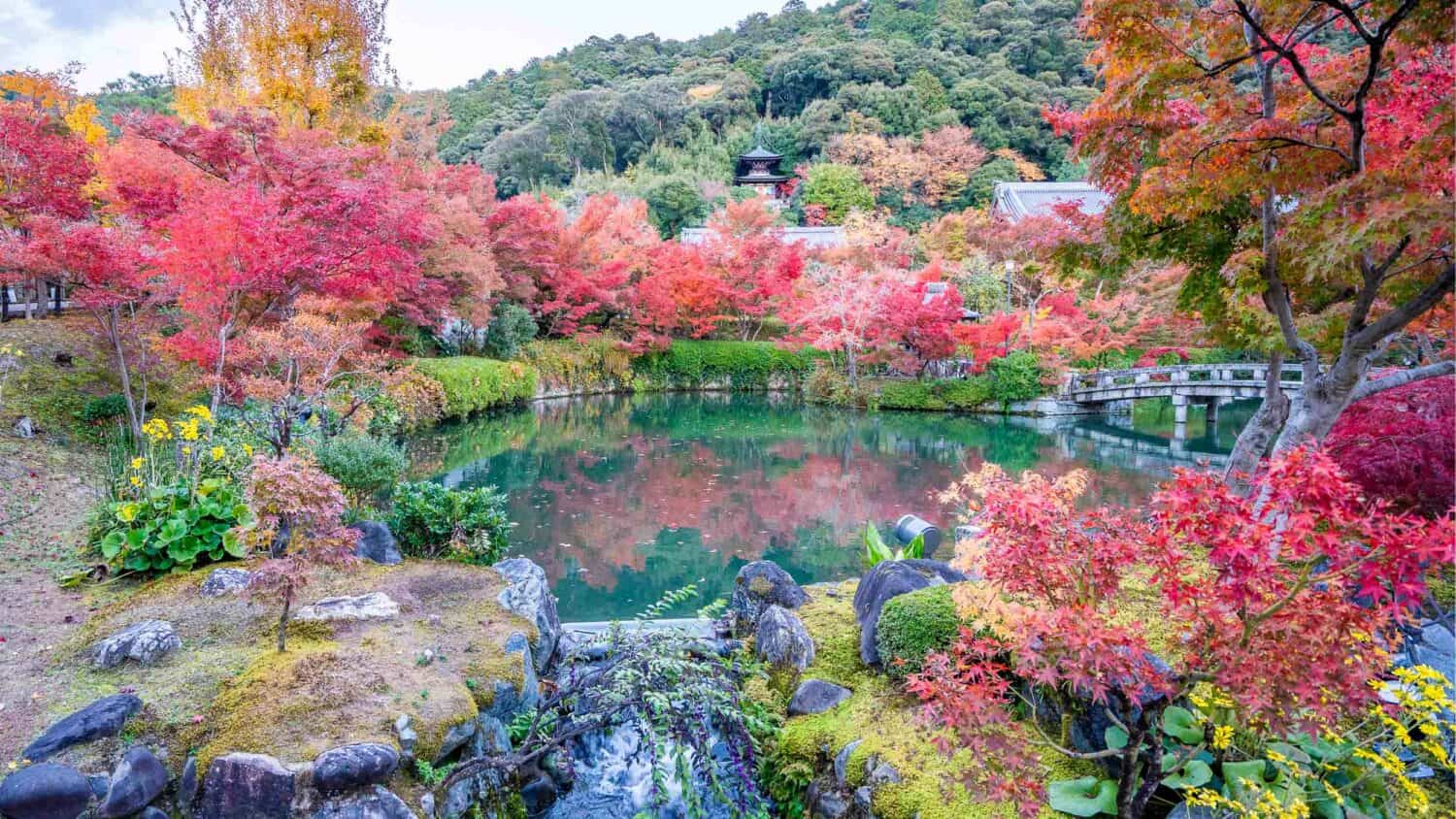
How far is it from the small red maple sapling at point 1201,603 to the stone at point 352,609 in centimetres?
291

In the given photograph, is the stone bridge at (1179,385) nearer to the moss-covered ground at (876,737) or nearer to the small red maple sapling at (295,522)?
the moss-covered ground at (876,737)

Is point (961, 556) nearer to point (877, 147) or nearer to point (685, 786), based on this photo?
point (685, 786)

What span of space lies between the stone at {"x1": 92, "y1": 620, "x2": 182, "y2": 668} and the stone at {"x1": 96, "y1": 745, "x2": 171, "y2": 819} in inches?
33.7

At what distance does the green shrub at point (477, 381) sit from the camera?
13523 millimetres

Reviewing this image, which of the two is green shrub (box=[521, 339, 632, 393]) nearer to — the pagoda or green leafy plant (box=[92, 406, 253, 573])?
green leafy plant (box=[92, 406, 253, 573])

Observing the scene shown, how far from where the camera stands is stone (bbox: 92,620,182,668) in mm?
3291

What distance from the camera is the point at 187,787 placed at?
8.53 ft

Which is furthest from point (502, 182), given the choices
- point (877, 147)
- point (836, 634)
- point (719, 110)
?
point (836, 634)

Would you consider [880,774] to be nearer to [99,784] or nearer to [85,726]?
[99,784]

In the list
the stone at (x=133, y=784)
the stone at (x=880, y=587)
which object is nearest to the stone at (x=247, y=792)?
the stone at (x=133, y=784)

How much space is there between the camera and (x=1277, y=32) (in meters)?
3.64

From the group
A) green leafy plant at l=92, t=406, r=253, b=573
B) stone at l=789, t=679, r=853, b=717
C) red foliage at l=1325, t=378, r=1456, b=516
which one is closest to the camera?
red foliage at l=1325, t=378, r=1456, b=516

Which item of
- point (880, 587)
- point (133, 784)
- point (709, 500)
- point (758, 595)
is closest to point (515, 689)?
point (133, 784)

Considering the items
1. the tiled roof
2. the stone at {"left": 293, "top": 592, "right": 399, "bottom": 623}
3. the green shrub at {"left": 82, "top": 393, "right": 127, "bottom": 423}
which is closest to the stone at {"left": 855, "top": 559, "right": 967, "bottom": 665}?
the stone at {"left": 293, "top": 592, "right": 399, "bottom": 623}
